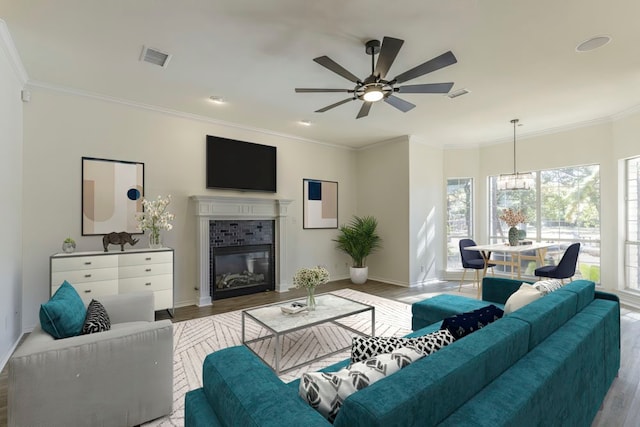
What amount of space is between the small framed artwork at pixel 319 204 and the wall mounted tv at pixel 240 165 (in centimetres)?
85

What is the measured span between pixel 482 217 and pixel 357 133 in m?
3.31

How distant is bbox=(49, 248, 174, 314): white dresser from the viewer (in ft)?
11.3

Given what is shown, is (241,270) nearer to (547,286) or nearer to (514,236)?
(547,286)

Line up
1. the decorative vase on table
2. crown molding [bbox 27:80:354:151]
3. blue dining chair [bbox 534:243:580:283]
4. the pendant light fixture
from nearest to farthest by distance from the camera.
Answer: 1. crown molding [bbox 27:80:354:151]
2. blue dining chair [bbox 534:243:580:283]
3. the pendant light fixture
4. the decorative vase on table

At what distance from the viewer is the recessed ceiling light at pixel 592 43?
9.07ft

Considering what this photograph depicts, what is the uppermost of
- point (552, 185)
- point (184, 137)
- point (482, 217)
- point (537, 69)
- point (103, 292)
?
point (537, 69)

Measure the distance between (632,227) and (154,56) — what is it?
705cm

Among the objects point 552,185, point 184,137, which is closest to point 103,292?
point 184,137

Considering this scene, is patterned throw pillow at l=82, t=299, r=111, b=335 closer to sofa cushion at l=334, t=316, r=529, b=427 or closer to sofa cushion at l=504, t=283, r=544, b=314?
sofa cushion at l=334, t=316, r=529, b=427

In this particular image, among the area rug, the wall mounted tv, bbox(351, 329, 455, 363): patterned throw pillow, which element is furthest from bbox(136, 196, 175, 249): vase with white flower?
bbox(351, 329, 455, 363): patterned throw pillow

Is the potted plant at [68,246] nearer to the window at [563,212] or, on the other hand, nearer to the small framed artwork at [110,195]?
the small framed artwork at [110,195]

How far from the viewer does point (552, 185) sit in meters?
5.89

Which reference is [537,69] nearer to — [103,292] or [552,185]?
[552,185]

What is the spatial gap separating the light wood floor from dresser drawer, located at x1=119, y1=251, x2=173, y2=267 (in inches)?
32.4
